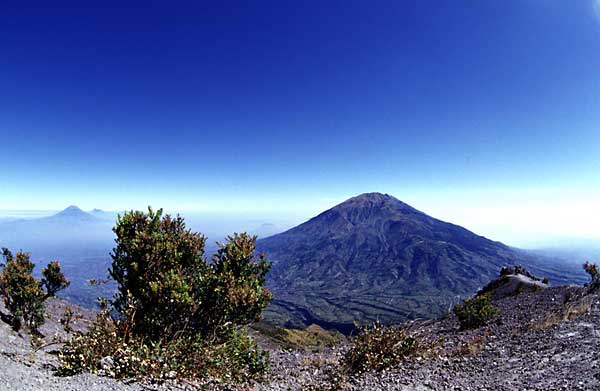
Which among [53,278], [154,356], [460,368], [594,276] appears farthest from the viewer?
[53,278]

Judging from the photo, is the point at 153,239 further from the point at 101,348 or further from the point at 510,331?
the point at 510,331

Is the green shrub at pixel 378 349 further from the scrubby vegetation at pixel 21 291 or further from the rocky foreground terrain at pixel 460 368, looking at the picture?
the scrubby vegetation at pixel 21 291

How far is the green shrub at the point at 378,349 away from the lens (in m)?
10.8

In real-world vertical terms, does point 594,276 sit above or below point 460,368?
above

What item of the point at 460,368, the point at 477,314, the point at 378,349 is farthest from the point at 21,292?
the point at 477,314

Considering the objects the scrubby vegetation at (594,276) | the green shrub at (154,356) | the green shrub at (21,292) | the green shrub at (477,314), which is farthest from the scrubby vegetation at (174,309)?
the scrubby vegetation at (594,276)

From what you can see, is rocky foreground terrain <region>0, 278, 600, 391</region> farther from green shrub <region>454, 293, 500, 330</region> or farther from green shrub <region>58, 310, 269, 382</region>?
green shrub <region>454, 293, 500, 330</region>

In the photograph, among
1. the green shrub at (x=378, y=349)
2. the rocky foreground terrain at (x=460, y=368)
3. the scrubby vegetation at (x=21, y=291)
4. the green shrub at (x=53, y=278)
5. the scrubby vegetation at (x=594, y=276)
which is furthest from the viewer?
the green shrub at (x=53, y=278)

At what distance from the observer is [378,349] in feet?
37.3

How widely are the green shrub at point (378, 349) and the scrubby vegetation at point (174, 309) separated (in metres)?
3.32

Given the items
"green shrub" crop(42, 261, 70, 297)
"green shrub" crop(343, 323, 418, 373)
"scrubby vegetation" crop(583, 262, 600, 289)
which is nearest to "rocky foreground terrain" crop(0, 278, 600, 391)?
"green shrub" crop(343, 323, 418, 373)

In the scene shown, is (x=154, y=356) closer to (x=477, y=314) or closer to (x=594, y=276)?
(x=477, y=314)

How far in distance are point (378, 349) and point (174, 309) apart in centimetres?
745

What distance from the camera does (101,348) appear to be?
26.5 feet
